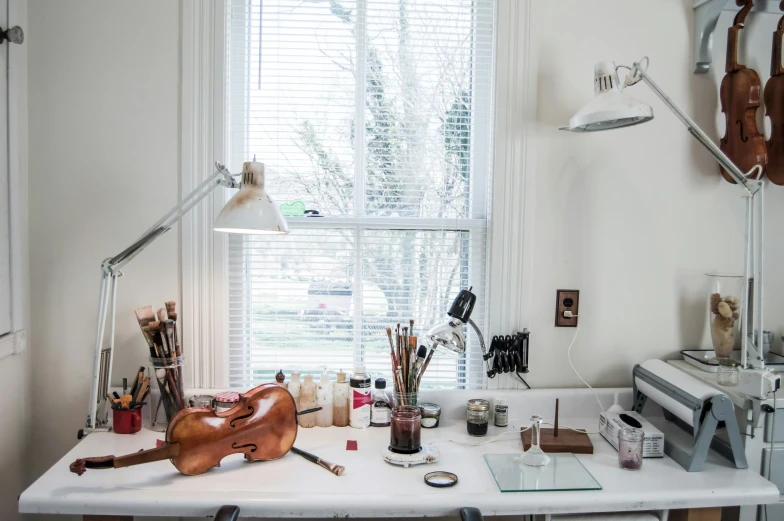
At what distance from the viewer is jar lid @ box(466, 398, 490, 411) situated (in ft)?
6.14

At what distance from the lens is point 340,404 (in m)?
1.93

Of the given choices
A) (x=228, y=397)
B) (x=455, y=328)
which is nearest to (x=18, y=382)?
(x=228, y=397)

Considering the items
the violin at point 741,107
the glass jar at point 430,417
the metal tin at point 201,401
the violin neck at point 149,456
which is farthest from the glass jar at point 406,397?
the violin at point 741,107

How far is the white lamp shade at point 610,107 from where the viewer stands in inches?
63.9

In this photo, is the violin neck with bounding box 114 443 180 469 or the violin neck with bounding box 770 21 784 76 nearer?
the violin neck with bounding box 114 443 180 469

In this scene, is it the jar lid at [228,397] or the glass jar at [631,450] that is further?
the jar lid at [228,397]

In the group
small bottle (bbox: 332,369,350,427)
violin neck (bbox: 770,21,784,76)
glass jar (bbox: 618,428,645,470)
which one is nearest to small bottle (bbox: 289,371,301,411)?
small bottle (bbox: 332,369,350,427)

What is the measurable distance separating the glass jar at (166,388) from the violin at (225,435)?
333 mm

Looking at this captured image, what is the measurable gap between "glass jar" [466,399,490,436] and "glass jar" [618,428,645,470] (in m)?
0.42

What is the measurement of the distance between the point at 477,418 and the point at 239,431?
758mm

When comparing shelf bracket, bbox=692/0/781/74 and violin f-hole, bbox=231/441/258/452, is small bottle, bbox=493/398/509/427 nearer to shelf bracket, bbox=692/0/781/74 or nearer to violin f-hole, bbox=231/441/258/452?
violin f-hole, bbox=231/441/258/452

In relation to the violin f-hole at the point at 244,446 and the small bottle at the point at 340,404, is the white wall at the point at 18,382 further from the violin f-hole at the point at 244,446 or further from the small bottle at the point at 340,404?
the small bottle at the point at 340,404

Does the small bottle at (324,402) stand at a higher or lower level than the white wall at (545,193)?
lower

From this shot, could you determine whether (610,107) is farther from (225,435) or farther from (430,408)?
(225,435)
